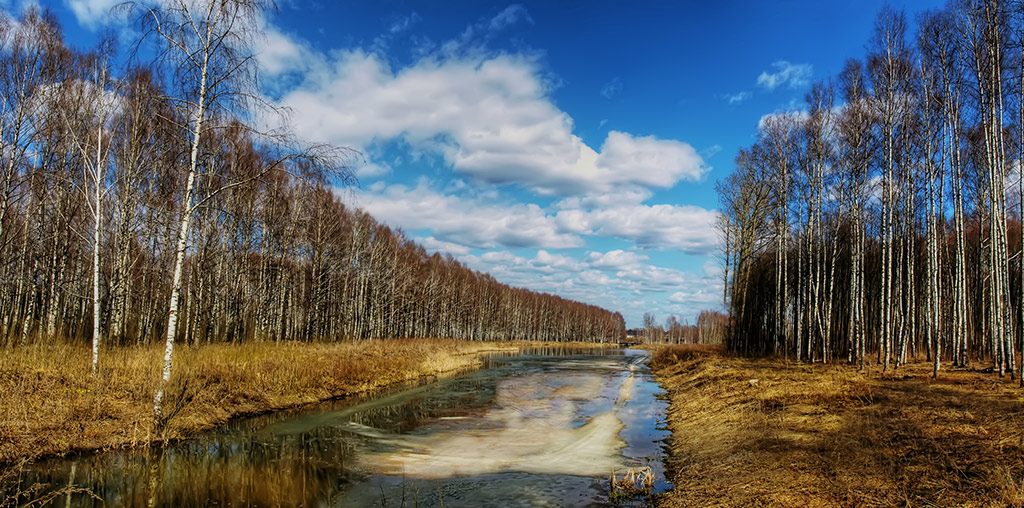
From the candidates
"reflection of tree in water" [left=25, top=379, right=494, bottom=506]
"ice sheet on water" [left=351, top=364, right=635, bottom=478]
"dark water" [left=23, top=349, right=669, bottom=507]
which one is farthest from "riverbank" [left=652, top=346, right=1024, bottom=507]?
"reflection of tree in water" [left=25, top=379, right=494, bottom=506]

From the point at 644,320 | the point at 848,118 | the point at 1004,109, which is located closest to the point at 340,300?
the point at 848,118

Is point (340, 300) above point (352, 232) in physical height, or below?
below

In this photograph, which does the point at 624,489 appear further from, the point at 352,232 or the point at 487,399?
the point at 352,232

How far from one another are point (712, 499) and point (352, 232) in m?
39.0

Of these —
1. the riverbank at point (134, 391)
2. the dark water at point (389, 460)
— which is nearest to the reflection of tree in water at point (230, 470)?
the dark water at point (389, 460)

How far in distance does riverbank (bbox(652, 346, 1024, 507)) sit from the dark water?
4.25 ft

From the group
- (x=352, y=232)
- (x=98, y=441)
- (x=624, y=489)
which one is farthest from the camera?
(x=352, y=232)

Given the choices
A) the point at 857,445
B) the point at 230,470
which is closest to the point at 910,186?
the point at 857,445

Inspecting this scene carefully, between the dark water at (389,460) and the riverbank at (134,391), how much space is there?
61cm

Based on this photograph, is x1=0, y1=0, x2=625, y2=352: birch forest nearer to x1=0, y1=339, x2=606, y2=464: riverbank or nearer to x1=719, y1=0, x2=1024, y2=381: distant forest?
x1=0, y1=339, x2=606, y2=464: riverbank

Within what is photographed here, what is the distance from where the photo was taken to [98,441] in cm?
1002

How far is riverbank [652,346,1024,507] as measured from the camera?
6133 mm

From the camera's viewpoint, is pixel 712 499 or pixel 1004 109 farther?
pixel 1004 109

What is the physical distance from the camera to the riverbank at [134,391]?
983 centimetres
